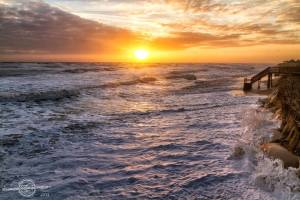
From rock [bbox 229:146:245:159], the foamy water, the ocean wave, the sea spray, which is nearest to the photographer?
the sea spray

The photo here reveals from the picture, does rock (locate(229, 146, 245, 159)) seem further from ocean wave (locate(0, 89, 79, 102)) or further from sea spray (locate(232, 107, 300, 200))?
ocean wave (locate(0, 89, 79, 102))

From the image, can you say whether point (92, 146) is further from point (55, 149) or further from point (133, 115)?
point (133, 115)

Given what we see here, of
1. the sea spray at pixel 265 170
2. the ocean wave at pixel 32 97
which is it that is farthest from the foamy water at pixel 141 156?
the ocean wave at pixel 32 97

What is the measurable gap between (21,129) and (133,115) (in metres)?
6.38

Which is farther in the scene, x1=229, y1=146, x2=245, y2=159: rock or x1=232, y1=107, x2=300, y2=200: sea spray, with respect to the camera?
x1=229, y1=146, x2=245, y2=159: rock

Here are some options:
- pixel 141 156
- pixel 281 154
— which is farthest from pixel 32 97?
pixel 281 154

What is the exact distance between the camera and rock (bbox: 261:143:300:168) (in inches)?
303

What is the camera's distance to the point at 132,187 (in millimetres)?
7297

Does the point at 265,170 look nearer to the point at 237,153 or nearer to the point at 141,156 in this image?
the point at 237,153

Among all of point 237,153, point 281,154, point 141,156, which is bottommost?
point 141,156

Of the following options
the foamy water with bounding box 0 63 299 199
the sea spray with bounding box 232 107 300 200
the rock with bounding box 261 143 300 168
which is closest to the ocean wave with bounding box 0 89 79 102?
the foamy water with bounding box 0 63 299 199

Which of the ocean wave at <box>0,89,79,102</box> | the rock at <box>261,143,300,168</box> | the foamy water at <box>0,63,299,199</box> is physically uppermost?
the ocean wave at <box>0,89,79,102</box>

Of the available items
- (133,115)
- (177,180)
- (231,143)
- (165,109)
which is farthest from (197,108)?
(177,180)

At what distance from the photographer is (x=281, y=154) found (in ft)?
27.2
